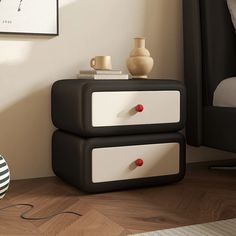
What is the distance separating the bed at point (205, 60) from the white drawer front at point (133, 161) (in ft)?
1.10

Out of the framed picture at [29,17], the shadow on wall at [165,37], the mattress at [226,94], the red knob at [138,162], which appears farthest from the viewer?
the shadow on wall at [165,37]

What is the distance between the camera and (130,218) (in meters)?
1.73

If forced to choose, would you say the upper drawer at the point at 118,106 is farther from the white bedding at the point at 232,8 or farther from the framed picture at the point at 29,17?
the white bedding at the point at 232,8

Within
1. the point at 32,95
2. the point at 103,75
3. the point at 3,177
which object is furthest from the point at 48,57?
the point at 3,177

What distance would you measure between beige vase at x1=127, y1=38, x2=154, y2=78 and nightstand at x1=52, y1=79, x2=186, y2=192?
0.53 feet

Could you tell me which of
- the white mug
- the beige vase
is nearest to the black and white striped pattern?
the white mug

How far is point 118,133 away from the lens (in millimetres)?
2105

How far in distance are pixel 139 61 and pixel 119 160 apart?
0.51 meters

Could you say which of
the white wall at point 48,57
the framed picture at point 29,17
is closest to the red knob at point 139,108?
the white wall at point 48,57

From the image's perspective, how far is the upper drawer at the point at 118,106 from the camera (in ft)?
6.66

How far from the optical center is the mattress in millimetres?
2398

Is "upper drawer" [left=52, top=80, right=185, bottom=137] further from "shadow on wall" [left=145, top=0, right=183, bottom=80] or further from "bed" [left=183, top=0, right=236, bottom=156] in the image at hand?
"shadow on wall" [left=145, top=0, right=183, bottom=80]

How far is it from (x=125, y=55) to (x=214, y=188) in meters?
0.86

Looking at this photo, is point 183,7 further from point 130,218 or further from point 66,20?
point 130,218
